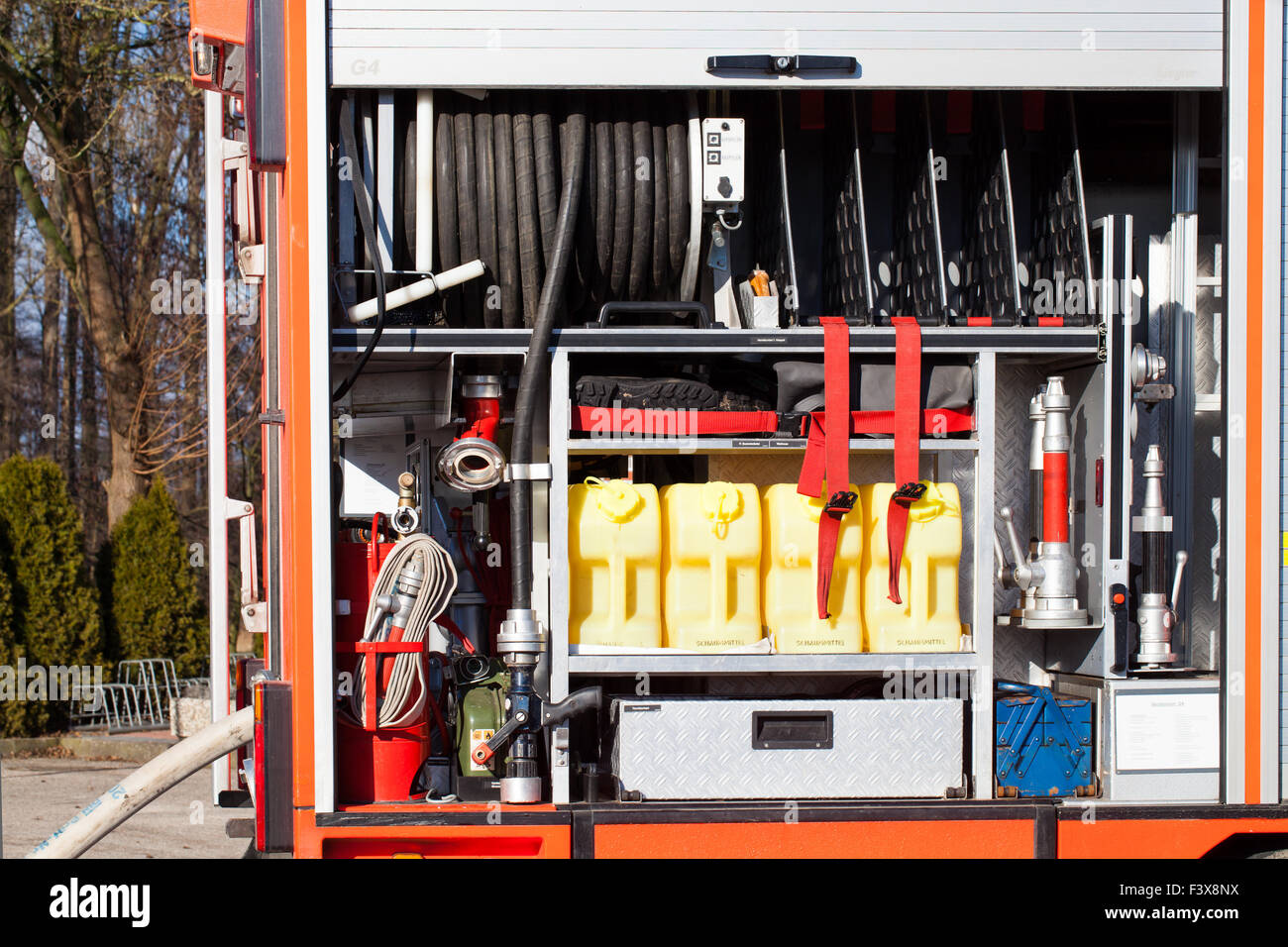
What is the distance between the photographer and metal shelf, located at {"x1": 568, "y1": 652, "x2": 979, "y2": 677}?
440 centimetres

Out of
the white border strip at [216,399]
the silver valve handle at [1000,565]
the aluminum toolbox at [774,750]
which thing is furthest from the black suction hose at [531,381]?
the silver valve handle at [1000,565]

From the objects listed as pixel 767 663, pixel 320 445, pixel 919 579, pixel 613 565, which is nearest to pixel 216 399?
pixel 320 445

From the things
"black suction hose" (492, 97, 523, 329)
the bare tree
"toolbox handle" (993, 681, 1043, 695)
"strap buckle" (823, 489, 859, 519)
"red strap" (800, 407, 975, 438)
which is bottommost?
"toolbox handle" (993, 681, 1043, 695)

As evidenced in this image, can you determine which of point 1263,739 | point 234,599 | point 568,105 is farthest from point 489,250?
point 234,599

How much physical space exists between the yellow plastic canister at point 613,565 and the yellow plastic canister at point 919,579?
2.42ft

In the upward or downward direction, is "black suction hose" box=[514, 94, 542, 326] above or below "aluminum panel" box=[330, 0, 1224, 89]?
below

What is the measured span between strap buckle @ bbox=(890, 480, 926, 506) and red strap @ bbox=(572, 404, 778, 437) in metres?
0.46

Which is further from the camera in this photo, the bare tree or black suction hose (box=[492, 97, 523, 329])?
the bare tree

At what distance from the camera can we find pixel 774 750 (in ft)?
14.5

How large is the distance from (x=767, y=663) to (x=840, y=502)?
0.58 m

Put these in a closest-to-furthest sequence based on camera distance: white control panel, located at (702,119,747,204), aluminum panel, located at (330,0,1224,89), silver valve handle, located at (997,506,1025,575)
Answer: aluminum panel, located at (330,0,1224,89), white control panel, located at (702,119,747,204), silver valve handle, located at (997,506,1025,575)

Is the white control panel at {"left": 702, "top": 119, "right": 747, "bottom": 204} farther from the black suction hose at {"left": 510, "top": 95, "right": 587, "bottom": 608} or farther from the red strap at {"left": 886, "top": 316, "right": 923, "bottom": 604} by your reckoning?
the red strap at {"left": 886, "top": 316, "right": 923, "bottom": 604}

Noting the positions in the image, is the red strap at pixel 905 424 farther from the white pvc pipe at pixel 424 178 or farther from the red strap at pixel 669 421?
the white pvc pipe at pixel 424 178

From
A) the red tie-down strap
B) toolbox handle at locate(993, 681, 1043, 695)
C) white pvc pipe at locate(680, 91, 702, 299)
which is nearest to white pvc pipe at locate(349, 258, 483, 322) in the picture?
white pvc pipe at locate(680, 91, 702, 299)
